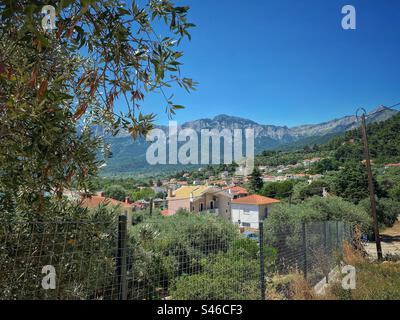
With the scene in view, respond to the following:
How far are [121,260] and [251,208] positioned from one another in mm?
40583

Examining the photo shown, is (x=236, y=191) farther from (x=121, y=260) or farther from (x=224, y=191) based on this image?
(x=121, y=260)

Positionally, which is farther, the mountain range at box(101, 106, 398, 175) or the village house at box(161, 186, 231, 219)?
the mountain range at box(101, 106, 398, 175)

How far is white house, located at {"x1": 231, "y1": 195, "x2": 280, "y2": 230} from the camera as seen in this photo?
40487 mm

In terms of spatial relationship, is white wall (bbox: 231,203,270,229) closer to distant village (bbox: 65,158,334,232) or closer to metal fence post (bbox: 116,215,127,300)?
distant village (bbox: 65,158,334,232)

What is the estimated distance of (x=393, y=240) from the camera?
2856cm

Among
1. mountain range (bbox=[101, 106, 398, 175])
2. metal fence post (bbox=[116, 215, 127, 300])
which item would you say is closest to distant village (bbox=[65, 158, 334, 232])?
mountain range (bbox=[101, 106, 398, 175])

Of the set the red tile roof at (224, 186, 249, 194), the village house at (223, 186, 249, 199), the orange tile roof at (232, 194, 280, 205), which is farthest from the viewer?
the red tile roof at (224, 186, 249, 194)

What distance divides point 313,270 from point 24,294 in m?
6.23

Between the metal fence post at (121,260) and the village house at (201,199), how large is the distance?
1321 inches

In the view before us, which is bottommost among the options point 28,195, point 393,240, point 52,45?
point 393,240

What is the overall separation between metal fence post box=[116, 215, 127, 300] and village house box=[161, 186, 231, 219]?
110 feet
